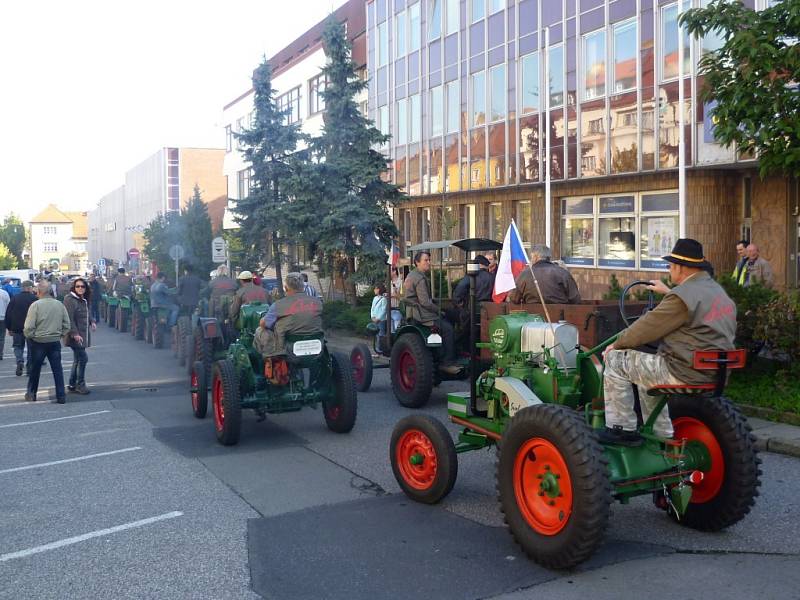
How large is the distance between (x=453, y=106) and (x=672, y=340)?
82.2ft

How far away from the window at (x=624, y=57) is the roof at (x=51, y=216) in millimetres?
140819

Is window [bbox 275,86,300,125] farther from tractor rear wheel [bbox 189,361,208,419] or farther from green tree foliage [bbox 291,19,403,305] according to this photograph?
tractor rear wheel [bbox 189,361,208,419]

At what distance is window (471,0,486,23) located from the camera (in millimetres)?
27375

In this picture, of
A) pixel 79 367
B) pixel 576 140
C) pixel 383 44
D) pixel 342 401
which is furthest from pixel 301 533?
pixel 383 44

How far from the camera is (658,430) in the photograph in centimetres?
556

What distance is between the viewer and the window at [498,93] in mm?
26375

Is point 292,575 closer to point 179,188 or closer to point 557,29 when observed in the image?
point 557,29

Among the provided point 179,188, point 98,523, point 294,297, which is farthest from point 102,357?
point 179,188

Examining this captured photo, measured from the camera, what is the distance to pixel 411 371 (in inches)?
427

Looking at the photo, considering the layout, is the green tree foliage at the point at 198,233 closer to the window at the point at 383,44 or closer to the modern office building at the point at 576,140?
the modern office building at the point at 576,140

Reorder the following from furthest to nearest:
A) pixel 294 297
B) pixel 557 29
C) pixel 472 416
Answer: pixel 557 29
pixel 294 297
pixel 472 416

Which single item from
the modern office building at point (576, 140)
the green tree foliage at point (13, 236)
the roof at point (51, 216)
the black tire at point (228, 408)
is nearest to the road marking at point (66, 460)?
the black tire at point (228, 408)

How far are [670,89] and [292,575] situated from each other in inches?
712

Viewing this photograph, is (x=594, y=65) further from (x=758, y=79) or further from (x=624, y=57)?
(x=758, y=79)
